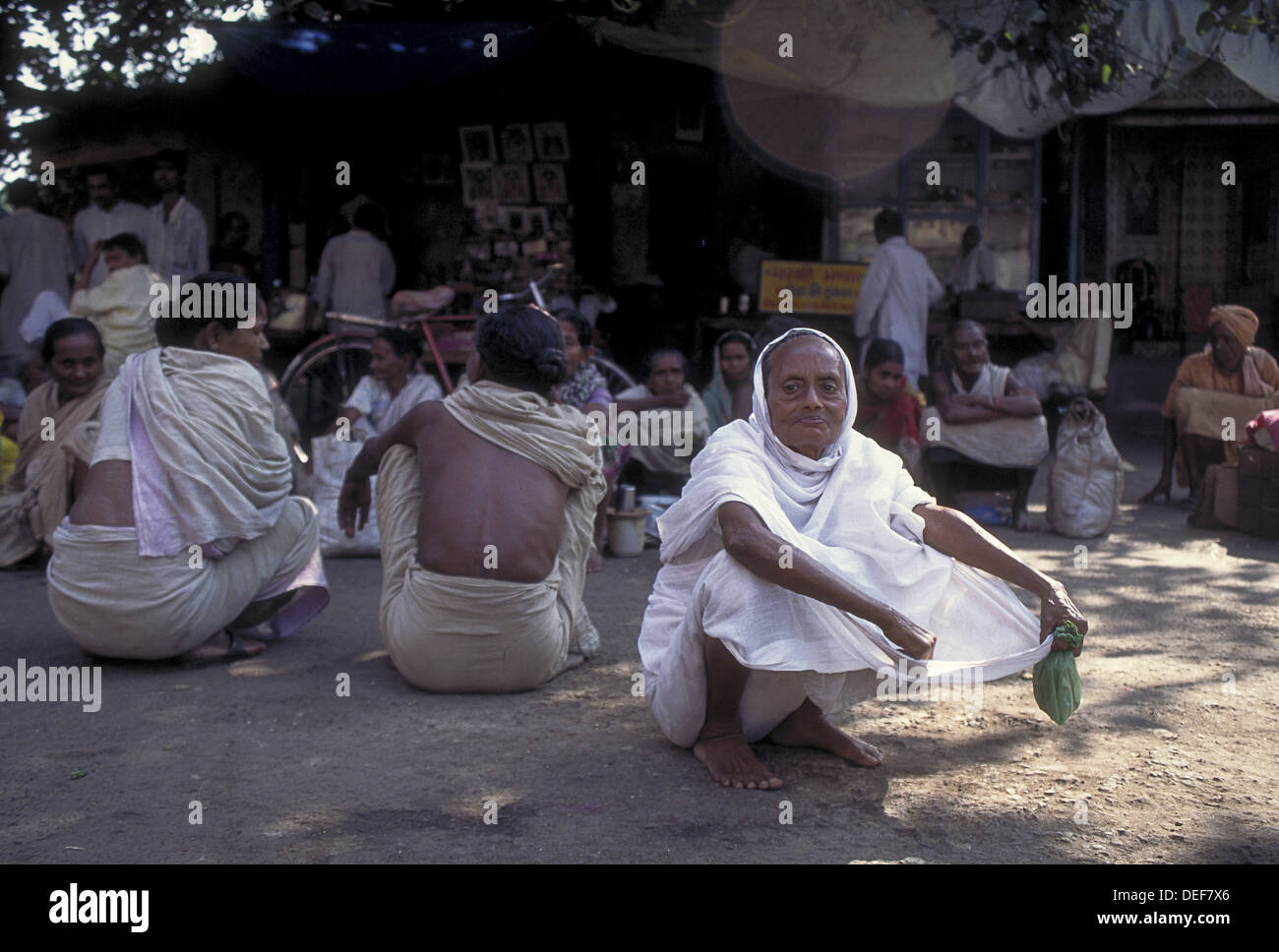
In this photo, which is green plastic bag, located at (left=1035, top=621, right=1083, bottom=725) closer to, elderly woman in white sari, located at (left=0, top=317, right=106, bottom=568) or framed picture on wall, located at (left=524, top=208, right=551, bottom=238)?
elderly woman in white sari, located at (left=0, top=317, right=106, bottom=568)

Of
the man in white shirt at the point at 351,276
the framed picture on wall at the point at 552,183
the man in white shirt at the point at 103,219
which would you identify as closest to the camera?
the man in white shirt at the point at 351,276

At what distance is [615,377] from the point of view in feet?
26.4

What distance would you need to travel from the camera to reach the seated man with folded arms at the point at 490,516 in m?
3.63

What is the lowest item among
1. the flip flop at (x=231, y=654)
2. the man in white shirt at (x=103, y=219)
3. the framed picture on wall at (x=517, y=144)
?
the flip flop at (x=231, y=654)

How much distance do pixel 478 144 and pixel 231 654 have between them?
7.38m

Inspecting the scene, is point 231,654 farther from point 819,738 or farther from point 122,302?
point 122,302

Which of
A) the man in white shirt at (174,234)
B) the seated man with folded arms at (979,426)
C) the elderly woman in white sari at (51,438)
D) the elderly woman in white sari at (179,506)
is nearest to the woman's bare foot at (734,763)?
the elderly woman in white sari at (179,506)

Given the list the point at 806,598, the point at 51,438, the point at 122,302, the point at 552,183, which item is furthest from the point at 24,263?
the point at 806,598

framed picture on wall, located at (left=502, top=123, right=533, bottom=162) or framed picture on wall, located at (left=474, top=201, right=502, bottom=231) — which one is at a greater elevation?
framed picture on wall, located at (left=502, top=123, right=533, bottom=162)

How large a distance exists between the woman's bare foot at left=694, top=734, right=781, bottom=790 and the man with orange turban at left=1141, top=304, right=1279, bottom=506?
520 cm

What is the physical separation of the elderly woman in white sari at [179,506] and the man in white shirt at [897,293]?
5.82 meters

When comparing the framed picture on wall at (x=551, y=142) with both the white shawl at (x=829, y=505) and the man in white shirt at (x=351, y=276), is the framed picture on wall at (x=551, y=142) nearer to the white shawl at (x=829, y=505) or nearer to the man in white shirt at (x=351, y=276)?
the man in white shirt at (x=351, y=276)

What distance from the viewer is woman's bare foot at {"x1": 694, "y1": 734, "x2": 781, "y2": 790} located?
290cm

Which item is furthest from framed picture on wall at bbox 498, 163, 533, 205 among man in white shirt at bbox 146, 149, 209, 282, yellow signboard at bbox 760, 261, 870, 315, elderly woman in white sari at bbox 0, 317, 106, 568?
elderly woman in white sari at bbox 0, 317, 106, 568
